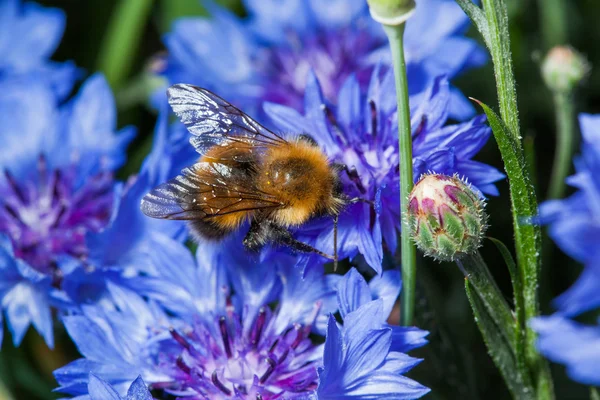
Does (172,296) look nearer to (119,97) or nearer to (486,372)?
(486,372)

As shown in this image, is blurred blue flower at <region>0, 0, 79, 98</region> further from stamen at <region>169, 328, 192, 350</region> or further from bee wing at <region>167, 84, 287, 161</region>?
stamen at <region>169, 328, 192, 350</region>

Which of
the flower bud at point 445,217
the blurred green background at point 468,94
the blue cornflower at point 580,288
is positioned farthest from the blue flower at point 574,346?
the blurred green background at point 468,94

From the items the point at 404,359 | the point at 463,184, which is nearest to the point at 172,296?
the point at 404,359

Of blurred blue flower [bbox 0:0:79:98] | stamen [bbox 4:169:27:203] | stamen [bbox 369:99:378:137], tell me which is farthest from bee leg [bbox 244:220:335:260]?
blurred blue flower [bbox 0:0:79:98]

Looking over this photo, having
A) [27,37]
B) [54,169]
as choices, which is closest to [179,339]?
[54,169]

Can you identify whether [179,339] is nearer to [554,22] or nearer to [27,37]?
[27,37]

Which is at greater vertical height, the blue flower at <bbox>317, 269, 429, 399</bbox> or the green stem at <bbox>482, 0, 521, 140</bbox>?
the green stem at <bbox>482, 0, 521, 140</bbox>

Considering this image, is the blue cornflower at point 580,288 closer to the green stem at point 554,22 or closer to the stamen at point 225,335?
the stamen at point 225,335
